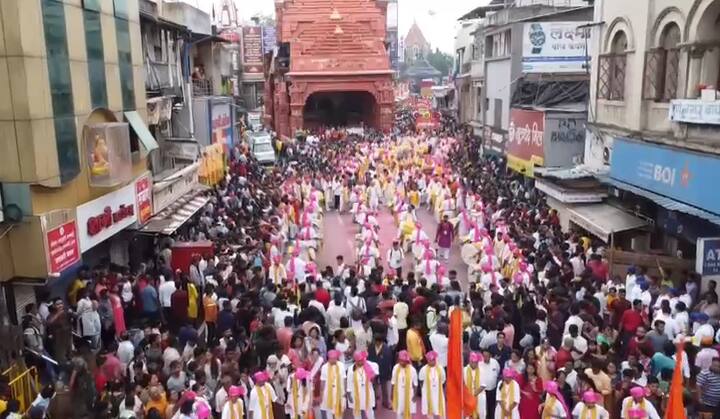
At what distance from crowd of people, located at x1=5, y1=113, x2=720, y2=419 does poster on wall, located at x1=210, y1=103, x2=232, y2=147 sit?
6.65m

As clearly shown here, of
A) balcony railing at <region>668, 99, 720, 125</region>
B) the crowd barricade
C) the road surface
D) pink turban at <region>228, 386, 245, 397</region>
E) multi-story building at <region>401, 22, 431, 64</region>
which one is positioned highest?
multi-story building at <region>401, 22, 431, 64</region>

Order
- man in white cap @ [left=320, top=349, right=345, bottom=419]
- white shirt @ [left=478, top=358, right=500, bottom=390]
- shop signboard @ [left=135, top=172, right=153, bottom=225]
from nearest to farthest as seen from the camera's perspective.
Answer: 1. white shirt @ [left=478, top=358, right=500, bottom=390]
2. man in white cap @ [left=320, top=349, right=345, bottom=419]
3. shop signboard @ [left=135, top=172, right=153, bottom=225]

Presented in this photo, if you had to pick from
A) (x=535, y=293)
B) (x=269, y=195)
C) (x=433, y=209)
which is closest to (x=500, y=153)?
(x=433, y=209)

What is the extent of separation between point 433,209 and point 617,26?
25.9 feet

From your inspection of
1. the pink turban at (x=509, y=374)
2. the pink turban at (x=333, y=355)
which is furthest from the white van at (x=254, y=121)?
the pink turban at (x=509, y=374)

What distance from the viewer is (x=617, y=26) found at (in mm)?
15453

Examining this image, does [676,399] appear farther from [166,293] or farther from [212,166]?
[212,166]

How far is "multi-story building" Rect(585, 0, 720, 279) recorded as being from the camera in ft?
37.8

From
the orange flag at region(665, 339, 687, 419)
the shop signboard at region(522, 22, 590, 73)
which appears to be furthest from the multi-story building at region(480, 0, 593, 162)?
the orange flag at region(665, 339, 687, 419)

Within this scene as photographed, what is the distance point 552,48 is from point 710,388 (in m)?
17.2

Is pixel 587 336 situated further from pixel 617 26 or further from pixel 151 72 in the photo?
pixel 151 72

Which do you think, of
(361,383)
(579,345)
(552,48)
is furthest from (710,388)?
(552,48)

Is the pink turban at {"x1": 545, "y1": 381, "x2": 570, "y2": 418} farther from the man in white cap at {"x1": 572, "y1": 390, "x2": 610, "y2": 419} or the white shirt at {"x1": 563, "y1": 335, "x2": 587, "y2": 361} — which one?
the white shirt at {"x1": 563, "y1": 335, "x2": 587, "y2": 361}

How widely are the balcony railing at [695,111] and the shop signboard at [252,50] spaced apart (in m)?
38.3
